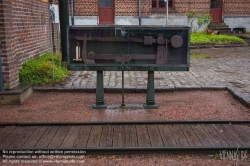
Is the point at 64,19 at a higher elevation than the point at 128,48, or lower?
higher

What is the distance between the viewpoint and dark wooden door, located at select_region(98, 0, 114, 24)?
22.6 m

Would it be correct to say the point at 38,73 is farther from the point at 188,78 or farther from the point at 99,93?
the point at 188,78

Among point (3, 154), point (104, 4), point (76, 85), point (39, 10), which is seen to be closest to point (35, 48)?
point (39, 10)

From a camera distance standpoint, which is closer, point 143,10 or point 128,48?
point 128,48

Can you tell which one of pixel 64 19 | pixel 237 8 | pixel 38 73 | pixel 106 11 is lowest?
pixel 38 73

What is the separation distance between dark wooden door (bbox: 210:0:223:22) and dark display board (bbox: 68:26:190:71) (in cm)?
Answer: 1829

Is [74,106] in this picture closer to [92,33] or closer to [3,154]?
[92,33]

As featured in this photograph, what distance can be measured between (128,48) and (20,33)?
333 centimetres

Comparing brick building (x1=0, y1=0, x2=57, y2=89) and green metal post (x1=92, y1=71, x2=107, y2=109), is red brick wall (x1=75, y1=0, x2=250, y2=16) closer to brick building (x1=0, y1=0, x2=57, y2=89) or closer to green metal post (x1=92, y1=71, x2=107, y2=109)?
brick building (x1=0, y1=0, x2=57, y2=89)

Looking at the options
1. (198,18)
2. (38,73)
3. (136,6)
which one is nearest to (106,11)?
(136,6)

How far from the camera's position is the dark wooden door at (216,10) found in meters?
23.6

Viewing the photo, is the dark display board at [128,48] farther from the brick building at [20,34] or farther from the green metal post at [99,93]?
the brick building at [20,34]

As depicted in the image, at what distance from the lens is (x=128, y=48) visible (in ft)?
21.6

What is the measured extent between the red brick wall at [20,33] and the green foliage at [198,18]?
42.3 feet
